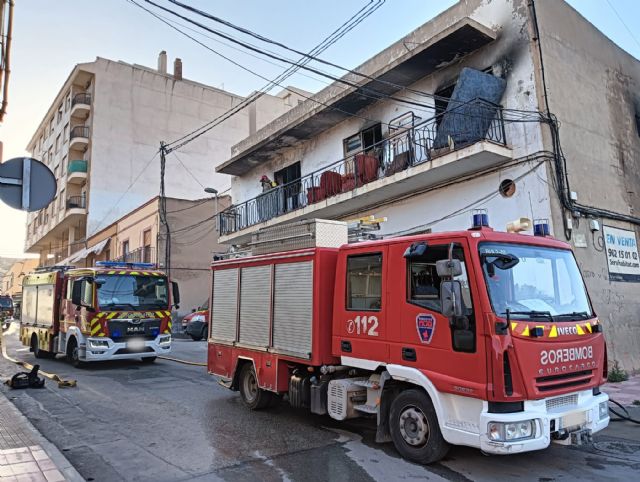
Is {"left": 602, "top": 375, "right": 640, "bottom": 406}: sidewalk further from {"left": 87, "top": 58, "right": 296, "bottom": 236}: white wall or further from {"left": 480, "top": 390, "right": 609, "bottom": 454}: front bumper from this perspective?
{"left": 87, "top": 58, "right": 296, "bottom": 236}: white wall

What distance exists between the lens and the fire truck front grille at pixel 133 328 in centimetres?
1193

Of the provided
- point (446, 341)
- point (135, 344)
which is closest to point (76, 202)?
point (135, 344)

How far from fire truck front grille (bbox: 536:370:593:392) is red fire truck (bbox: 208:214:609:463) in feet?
0.03

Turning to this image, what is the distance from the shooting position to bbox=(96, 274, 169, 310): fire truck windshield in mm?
12109

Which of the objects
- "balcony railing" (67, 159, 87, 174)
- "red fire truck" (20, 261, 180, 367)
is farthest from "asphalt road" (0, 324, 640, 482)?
"balcony railing" (67, 159, 87, 174)

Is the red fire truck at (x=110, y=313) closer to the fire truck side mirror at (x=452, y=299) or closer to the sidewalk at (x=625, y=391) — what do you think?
the fire truck side mirror at (x=452, y=299)

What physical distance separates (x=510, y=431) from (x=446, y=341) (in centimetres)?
97

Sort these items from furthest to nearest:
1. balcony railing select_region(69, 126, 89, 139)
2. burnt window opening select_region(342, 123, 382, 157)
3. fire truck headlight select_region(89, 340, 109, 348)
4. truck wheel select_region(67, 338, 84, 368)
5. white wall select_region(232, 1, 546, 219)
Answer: balcony railing select_region(69, 126, 89, 139) → burnt window opening select_region(342, 123, 382, 157) → truck wheel select_region(67, 338, 84, 368) → fire truck headlight select_region(89, 340, 109, 348) → white wall select_region(232, 1, 546, 219)

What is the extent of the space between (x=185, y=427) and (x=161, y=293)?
22.5 ft

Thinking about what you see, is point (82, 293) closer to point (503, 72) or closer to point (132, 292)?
point (132, 292)

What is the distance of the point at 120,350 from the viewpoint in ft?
39.3

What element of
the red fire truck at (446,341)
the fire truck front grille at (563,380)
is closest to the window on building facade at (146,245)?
the red fire truck at (446,341)

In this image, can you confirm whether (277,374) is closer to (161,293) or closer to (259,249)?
(259,249)

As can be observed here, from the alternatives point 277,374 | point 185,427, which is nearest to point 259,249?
point 277,374
